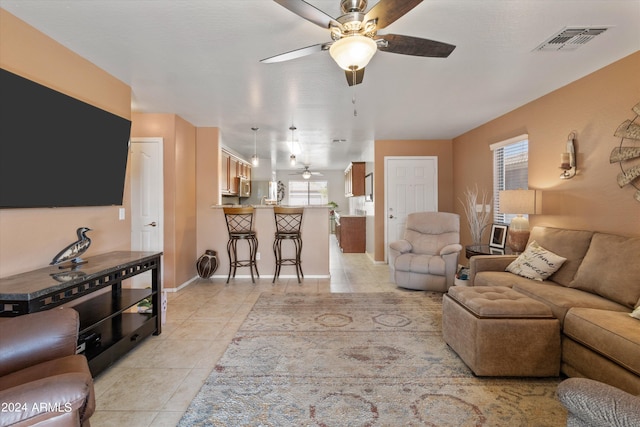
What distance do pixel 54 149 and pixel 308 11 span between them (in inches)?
80.3

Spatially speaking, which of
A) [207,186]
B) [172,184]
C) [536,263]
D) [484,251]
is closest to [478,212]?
[484,251]

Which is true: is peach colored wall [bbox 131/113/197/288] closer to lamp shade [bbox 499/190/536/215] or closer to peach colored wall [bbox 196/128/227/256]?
peach colored wall [bbox 196/128/227/256]

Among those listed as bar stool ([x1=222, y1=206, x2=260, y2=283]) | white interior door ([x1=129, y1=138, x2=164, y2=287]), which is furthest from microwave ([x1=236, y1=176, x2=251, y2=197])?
white interior door ([x1=129, y1=138, x2=164, y2=287])

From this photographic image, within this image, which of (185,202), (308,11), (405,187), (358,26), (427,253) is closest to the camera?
(308,11)

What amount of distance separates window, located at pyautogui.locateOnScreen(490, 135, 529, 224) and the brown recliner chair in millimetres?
4577

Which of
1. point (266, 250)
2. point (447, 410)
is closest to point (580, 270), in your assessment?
point (447, 410)

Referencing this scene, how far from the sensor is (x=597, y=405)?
101 cm

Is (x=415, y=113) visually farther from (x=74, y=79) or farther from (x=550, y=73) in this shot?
(x=74, y=79)

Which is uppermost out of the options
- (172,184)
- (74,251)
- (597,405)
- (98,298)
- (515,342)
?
(172,184)

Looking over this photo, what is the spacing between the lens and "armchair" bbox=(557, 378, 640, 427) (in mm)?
953

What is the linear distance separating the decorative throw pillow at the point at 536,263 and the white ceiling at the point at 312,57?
5.66ft

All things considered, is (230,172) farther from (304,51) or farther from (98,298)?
(304,51)

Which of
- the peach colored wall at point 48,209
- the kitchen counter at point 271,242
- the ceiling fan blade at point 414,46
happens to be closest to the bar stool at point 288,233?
the kitchen counter at point 271,242

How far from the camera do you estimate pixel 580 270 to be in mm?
2562
